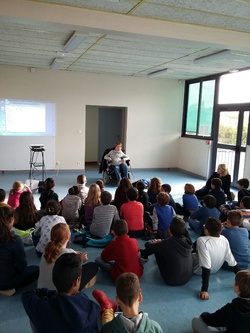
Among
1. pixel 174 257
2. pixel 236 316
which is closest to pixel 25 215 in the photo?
pixel 174 257

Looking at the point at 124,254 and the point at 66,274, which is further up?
the point at 66,274

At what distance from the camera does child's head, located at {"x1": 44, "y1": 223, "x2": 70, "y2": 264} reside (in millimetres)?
2229

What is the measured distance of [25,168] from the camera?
8.19 meters

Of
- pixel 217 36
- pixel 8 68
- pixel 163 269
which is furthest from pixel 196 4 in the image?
pixel 8 68

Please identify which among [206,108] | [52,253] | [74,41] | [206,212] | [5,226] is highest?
[74,41]

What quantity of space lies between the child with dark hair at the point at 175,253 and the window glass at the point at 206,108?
20.1ft

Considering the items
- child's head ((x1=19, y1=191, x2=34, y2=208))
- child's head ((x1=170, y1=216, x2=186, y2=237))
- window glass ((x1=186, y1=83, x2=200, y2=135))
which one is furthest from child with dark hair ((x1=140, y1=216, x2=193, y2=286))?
window glass ((x1=186, y1=83, x2=200, y2=135))

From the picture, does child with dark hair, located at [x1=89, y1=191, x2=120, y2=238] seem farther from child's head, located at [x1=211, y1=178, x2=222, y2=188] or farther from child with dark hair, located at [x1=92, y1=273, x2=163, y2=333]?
child with dark hair, located at [x1=92, y1=273, x2=163, y2=333]

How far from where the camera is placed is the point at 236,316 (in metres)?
1.72

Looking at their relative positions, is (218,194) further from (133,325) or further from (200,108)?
(200,108)

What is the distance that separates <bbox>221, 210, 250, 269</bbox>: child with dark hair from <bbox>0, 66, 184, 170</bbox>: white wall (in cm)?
Result: 621

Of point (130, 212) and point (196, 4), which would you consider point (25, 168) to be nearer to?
point (130, 212)

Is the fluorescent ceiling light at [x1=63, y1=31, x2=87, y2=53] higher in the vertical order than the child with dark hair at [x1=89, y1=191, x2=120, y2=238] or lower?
higher

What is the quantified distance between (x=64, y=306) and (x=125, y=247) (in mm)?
1224
